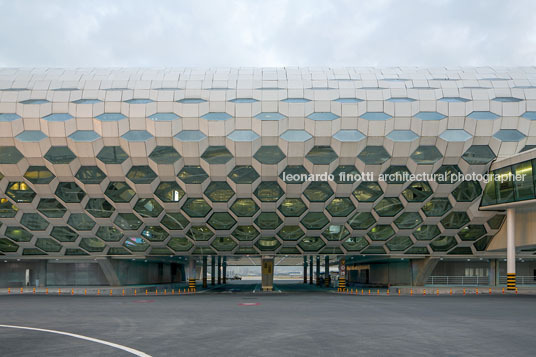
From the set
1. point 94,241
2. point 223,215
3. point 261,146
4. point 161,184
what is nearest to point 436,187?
point 261,146

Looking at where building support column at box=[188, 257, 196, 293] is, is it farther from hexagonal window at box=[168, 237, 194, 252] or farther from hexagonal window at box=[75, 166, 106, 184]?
hexagonal window at box=[75, 166, 106, 184]

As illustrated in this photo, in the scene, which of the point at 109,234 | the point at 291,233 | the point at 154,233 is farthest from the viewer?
the point at 291,233

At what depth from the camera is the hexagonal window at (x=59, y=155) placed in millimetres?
33031

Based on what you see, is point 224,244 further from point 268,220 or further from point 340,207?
point 340,207

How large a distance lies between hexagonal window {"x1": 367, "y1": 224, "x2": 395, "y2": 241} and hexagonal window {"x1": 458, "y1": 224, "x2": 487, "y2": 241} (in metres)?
5.59

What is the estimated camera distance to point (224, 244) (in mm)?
41188

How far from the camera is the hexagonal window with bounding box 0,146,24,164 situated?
3309 centimetres

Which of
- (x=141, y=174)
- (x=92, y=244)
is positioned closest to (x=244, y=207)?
(x=141, y=174)

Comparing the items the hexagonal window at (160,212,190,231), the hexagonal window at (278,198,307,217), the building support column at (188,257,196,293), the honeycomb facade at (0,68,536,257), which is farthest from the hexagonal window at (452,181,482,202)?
the building support column at (188,257,196,293)

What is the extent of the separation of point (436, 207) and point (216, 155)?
1705cm

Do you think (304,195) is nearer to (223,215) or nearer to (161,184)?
(223,215)

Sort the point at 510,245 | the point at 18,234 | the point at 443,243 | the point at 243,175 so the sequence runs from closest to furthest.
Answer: the point at 510,245 → the point at 243,175 → the point at 18,234 → the point at 443,243

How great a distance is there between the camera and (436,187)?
3472cm

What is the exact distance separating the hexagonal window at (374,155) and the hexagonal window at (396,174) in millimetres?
1025
